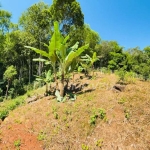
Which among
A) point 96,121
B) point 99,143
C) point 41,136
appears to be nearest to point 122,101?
point 96,121

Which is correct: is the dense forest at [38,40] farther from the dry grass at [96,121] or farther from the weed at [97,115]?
the weed at [97,115]

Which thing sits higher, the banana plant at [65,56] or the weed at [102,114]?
the banana plant at [65,56]

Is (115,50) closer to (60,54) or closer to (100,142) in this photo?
(60,54)

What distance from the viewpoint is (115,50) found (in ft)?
115

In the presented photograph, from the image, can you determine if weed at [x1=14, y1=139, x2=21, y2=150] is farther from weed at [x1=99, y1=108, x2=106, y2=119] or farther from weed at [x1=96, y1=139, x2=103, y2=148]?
weed at [x1=99, y1=108, x2=106, y2=119]

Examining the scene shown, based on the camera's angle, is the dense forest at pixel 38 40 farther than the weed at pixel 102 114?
Yes

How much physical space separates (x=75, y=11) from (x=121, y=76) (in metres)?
12.3

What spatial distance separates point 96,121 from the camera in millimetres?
8961

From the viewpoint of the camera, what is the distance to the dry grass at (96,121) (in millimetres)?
7738

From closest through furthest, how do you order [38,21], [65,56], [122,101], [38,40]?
1. [122,101]
2. [65,56]
3. [38,21]
4. [38,40]

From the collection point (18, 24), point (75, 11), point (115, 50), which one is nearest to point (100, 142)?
point (75, 11)

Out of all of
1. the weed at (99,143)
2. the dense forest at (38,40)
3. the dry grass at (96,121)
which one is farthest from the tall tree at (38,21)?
the weed at (99,143)

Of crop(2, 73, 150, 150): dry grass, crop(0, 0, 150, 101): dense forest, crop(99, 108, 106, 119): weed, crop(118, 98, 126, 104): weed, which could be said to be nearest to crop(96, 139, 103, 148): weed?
crop(2, 73, 150, 150): dry grass

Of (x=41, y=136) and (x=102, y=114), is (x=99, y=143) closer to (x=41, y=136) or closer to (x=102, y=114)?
(x=102, y=114)
